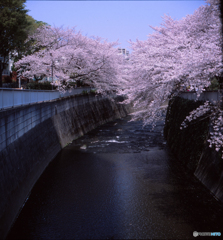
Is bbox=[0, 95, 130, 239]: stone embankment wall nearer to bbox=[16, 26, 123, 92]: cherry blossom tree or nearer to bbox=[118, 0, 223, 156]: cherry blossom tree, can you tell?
bbox=[16, 26, 123, 92]: cherry blossom tree

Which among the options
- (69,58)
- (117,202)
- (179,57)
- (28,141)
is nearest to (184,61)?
(179,57)

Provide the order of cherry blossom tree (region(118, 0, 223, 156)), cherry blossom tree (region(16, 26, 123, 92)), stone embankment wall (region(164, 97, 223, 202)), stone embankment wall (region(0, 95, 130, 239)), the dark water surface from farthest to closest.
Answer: cherry blossom tree (region(16, 26, 123, 92)) → stone embankment wall (region(164, 97, 223, 202)) → cherry blossom tree (region(118, 0, 223, 156)) → the dark water surface → stone embankment wall (region(0, 95, 130, 239))

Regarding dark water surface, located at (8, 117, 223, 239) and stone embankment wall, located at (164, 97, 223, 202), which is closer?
dark water surface, located at (8, 117, 223, 239)

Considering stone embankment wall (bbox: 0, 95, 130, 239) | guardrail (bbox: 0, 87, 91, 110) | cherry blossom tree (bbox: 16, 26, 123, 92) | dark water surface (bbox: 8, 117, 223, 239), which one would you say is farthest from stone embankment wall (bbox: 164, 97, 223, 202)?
cherry blossom tree (bbox: 16, 26, 123, 92)

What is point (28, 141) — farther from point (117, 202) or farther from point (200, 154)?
point (200, 154)

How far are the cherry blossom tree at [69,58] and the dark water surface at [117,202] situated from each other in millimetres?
11202

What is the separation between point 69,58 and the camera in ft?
93.1

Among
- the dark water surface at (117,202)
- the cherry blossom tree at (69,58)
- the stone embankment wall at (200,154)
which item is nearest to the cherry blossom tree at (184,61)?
the stone embankment wall at (200,154)

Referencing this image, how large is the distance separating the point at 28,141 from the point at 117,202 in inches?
205

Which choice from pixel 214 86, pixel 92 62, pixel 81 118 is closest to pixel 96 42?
pixel 92 62

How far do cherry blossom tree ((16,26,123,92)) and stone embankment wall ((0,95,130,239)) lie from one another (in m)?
3.32

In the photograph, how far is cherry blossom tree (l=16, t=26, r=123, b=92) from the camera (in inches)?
1070

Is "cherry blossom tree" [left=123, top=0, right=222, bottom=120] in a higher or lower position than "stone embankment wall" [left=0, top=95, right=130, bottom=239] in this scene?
higher

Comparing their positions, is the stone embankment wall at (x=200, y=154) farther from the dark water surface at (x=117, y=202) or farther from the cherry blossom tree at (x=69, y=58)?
the cherry blossom tree at (x=69, y=58)
